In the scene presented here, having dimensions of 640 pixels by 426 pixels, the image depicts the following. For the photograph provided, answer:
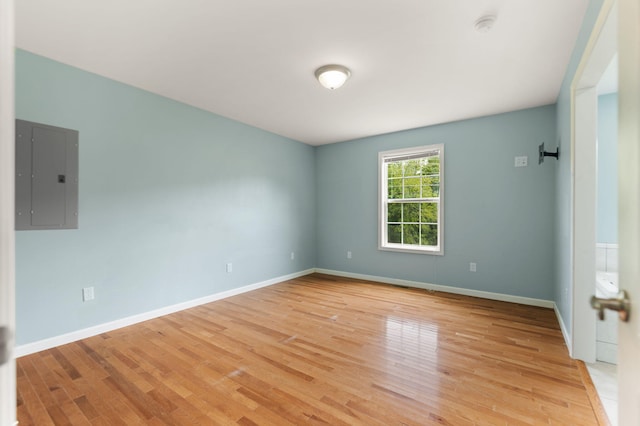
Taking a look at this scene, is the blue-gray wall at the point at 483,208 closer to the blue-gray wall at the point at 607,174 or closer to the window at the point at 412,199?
the window at the point at 412,199

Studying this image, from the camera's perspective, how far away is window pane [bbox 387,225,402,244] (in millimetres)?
4742

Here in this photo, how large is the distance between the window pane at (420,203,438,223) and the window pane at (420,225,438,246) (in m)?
0.09

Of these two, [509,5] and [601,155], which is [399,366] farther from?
[601,155]

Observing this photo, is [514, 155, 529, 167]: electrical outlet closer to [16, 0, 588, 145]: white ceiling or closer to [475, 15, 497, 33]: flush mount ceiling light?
[16, 0, 588, 145]: white ceiling

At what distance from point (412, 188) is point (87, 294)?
4.22 meters

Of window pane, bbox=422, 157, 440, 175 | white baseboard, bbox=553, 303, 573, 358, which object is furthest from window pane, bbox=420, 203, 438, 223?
white baseboard, bbox=553, 303, 573, 358

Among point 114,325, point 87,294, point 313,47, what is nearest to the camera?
point 313,47

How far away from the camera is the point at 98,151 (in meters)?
2.78

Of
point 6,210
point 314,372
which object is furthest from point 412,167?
point 6,210

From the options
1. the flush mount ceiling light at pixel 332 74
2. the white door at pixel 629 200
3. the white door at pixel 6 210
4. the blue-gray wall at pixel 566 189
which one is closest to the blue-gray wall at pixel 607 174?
the blue-gray wall at pixel 566 189

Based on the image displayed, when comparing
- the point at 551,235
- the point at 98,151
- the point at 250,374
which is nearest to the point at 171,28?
the point at 98,151

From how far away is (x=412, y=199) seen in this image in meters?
4.58

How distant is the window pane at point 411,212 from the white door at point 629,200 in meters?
3.86

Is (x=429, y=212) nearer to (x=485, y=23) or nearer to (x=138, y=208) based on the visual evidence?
(x=485, y=23)
